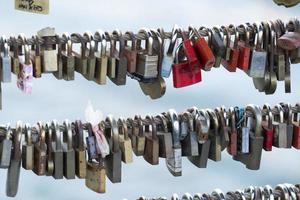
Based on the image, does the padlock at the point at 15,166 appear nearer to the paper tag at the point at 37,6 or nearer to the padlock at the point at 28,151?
the padlock at the point at 28,151

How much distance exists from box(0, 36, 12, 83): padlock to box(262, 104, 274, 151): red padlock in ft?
3.32

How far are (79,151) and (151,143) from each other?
272mm

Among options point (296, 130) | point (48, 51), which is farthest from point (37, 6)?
point (296, 130)

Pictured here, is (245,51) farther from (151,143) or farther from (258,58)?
(151,143)

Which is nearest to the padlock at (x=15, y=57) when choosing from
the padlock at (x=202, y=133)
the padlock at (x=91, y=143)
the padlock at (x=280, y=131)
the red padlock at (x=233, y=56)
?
the padlock at (x=91, y=143)

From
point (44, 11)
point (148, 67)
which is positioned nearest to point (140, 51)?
point (148, 67)

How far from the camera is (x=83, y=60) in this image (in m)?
5.32

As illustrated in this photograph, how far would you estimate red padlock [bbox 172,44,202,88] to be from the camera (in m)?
5.44

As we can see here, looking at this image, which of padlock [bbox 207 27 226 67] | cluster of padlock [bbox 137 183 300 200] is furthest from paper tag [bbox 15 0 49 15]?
cluster of padlock [bbox 137 183 300 200]

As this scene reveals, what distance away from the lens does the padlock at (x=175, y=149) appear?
17.7ft

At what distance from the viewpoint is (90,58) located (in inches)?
210

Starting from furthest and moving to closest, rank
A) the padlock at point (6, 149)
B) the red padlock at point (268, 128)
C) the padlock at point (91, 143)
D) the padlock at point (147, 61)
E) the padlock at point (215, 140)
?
1. the red padlock at point (268, 128)
2. the padlock at point (215, 140)
3. the padlock at point (147, 61)
4. the padlock at point (91, 143)
5. the padlock at point (6, 149)

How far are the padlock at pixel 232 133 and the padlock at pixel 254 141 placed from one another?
57mm

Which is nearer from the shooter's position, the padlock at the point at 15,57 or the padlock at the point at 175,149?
the padlock at the point at 15,57
